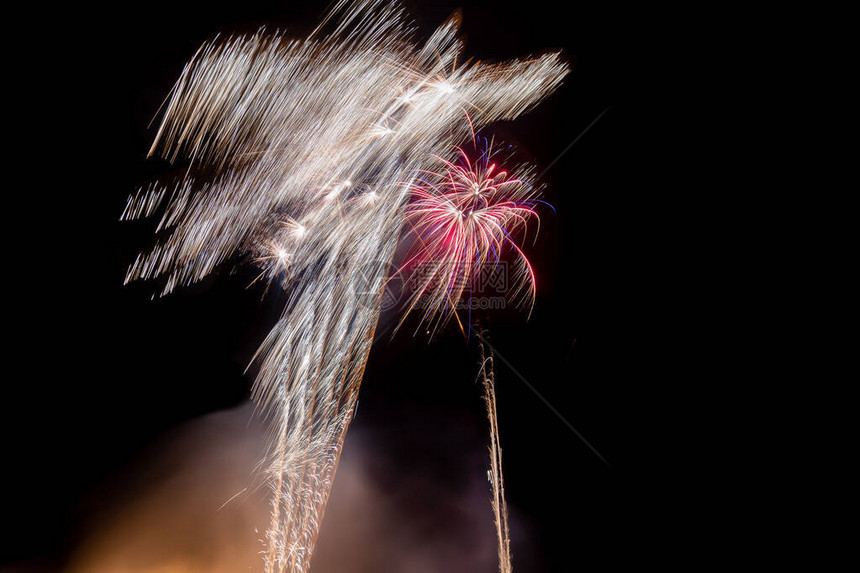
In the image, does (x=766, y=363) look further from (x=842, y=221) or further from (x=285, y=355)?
(x=285, y=355)

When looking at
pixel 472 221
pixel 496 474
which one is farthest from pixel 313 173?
pixel 496 474

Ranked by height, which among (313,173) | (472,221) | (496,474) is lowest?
(496,474)

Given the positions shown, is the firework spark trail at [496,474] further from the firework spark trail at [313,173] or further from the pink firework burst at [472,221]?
the firework spark trail at [313,173]

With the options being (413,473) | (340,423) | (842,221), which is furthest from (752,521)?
(340,423)

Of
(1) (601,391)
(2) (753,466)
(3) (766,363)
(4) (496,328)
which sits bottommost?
(2) (753,466)

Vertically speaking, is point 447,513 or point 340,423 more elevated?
point 340,423

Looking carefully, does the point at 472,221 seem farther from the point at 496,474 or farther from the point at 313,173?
the point at 496,474
